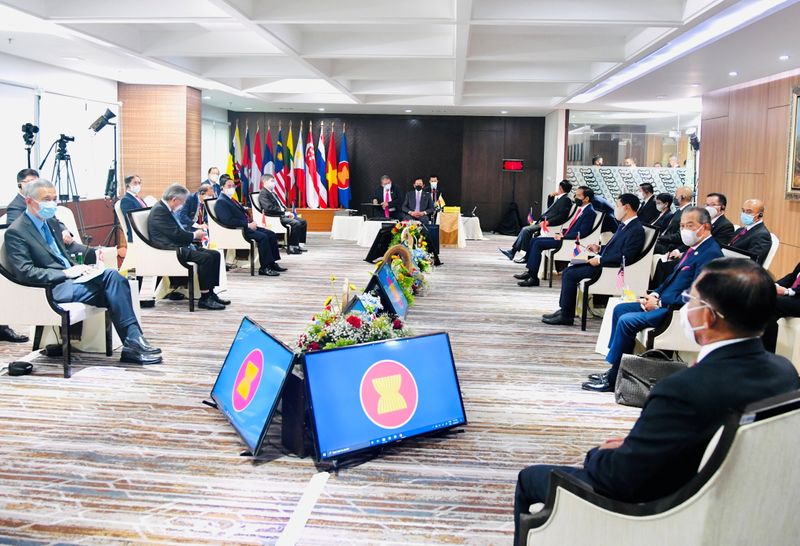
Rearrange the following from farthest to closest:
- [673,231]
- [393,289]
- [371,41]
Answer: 1. [673,231]
2. [371,41]
3. [393,289]

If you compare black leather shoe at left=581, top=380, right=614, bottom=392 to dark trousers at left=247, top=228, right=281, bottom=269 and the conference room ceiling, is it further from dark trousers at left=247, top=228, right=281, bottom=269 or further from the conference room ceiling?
dark trousers at left=247, top=228, right=281, bottom=269

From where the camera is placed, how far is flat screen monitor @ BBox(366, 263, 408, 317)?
6.62 meters

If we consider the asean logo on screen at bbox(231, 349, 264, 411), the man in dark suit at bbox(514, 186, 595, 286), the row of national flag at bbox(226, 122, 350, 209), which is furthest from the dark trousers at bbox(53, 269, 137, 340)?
the row of national flag at bbox(226, 122, 350, 209)

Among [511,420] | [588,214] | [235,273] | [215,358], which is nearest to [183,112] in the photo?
[235,273]

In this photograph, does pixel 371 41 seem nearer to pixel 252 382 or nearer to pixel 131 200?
pixel 131 200

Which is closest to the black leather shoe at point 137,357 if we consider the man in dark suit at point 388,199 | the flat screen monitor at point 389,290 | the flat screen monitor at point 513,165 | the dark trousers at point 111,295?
the dark trousers at point 111,295

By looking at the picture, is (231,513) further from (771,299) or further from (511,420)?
(771,299)

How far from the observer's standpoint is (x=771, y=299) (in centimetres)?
216

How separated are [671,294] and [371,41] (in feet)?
18.4

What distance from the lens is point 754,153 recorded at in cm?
1182

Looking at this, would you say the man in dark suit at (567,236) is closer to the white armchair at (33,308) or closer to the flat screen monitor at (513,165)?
the white armchair at (33,308)

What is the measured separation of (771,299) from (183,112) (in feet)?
46.3

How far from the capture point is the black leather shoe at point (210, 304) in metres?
8.47

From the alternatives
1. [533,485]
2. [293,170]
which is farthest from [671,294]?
[293,170]
